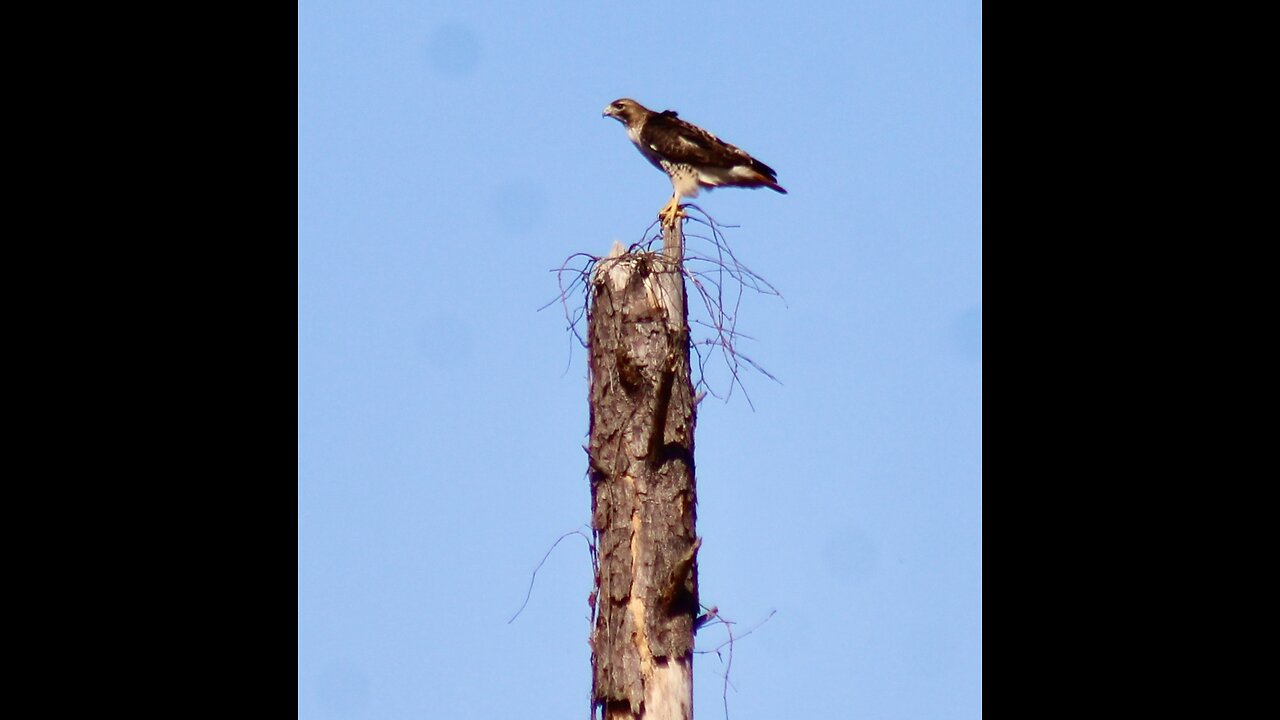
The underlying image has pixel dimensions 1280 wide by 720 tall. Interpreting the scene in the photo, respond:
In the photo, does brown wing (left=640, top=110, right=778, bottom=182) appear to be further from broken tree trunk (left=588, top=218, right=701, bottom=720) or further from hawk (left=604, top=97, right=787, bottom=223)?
broken tree trunk (left=588, top=218, right=701, bottom=720)

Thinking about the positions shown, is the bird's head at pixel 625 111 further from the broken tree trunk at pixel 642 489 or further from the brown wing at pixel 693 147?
the broken tree trunk at pixel 642 489

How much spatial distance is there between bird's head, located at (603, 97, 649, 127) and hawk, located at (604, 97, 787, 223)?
52 centimetres

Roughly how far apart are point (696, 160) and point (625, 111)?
131cm

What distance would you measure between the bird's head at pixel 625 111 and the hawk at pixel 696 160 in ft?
1.70

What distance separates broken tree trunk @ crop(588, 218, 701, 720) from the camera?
17.7ft

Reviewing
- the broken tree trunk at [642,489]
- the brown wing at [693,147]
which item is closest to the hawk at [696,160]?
the brown wing at [693,147]

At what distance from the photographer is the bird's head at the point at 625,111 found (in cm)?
992

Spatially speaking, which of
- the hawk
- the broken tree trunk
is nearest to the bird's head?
the hawk

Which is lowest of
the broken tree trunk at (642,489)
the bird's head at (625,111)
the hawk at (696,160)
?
the broken tree trunk at (642,489)

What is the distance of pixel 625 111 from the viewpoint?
10.1m
